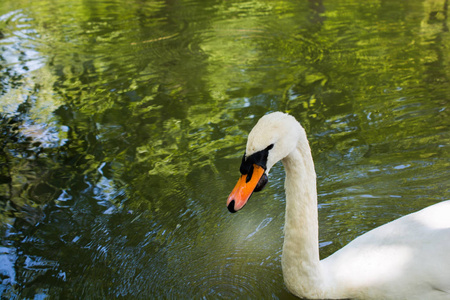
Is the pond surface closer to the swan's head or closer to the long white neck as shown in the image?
the long white neck

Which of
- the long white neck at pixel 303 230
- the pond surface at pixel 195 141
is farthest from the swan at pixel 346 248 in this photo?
the pond surface at pixel 195 141

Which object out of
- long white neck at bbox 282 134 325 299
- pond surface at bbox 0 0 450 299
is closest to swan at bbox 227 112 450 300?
long white neck at bbox 282 134 325 299

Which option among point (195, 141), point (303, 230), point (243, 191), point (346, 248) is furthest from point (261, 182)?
point (195, 141)

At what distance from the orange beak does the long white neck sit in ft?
1.11

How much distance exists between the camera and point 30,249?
3990 mm

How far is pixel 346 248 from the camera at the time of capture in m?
3.24

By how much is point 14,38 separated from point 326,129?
23.7 feet

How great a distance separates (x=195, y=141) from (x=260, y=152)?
2939 mm

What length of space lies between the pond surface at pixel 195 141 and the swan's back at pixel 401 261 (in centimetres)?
52

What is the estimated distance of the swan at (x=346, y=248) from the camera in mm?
2762

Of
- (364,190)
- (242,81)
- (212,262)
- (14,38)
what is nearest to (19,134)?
(242,81)

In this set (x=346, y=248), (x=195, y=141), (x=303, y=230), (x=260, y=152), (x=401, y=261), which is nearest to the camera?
(x=260, y=152)

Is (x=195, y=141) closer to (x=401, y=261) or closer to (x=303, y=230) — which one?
(x=303, y=230)

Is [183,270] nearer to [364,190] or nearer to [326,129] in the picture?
[364,190]
